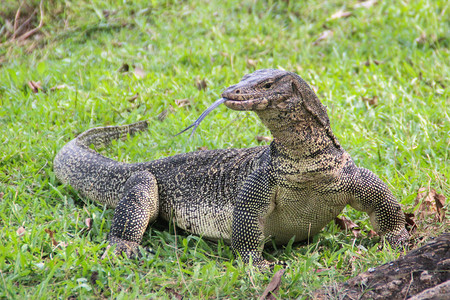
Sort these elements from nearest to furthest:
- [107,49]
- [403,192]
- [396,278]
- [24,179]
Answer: [396,278], [403,192], [24,179], [107,49]

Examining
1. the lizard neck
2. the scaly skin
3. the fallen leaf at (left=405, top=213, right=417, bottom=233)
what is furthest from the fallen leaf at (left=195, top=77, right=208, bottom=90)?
the fallen leaf at (left=405, top=213, right=417, bottom=233)

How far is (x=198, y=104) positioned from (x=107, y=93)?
1.25 meters

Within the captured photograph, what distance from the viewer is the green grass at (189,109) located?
12.7 ft

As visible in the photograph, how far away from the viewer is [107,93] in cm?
716

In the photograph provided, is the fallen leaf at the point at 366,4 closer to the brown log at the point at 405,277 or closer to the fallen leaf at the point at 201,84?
the fallen leaf at the point at 201,84

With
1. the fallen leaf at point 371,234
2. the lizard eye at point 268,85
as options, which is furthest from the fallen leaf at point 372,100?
the lizard eye at point 268,85

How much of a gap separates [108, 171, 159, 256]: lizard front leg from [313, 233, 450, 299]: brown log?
6.00 feet

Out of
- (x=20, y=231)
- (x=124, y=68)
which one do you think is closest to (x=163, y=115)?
(x=124, y=68)

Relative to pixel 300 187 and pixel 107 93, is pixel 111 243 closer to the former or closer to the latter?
pixel 300 187

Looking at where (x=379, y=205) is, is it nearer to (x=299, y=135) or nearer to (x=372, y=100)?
(x=299, y=135)

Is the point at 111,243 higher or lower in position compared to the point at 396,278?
lower

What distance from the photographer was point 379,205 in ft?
13.9

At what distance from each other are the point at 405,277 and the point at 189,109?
168 inches

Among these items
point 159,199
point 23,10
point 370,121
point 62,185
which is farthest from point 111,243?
point 23,10
